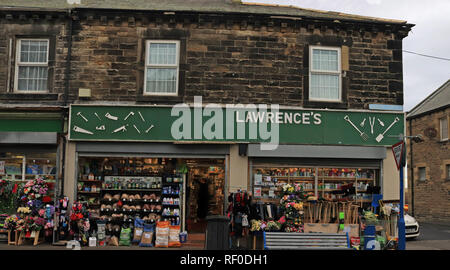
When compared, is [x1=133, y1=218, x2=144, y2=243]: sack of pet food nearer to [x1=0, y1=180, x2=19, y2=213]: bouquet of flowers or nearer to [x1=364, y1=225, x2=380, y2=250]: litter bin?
[x1=0, y1=180, x2=19, y2=213]: bouquet of flowers

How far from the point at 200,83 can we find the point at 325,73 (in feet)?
13.6

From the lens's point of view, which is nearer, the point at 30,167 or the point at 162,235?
the point at 162,235

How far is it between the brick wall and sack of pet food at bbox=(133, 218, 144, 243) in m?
19.3

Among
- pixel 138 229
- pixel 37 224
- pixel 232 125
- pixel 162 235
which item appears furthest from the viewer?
pixel 232 125

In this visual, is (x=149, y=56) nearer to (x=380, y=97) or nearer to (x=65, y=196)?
(x=65, y=196)

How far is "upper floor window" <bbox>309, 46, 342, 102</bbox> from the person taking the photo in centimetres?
1406

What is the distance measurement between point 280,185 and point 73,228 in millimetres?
6474

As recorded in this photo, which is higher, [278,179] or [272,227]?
[278,179]

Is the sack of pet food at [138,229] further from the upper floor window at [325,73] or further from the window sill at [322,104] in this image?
the upper floor window at [325,73]

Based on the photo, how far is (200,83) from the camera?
538 inches

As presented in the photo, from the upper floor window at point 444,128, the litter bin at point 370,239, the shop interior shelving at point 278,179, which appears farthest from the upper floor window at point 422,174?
the litter bin at point 370,239

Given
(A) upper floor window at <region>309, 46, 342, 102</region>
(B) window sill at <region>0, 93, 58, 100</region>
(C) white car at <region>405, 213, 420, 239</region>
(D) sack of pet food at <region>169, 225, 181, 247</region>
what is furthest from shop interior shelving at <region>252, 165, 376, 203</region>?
(B) window sill at <region>0, 93, 58, 100</region>
